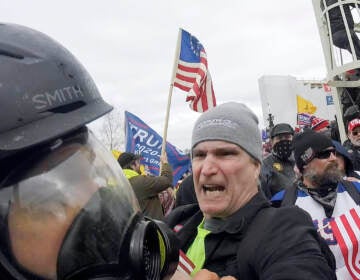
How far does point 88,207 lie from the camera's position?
93 cm

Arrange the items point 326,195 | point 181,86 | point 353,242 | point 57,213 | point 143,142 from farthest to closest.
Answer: point 143,142
point 181,86
point 326,195
point 353,242
point 57,213

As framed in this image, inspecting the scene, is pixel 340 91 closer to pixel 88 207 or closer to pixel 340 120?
pixel 340 120

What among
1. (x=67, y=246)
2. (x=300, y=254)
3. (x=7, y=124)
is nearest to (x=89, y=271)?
(x=67, y=246)

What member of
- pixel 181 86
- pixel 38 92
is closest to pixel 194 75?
pixel 181 86

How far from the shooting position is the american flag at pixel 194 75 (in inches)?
228

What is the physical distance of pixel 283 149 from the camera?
179 inches

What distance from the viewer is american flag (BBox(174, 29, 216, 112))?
5.78 metres

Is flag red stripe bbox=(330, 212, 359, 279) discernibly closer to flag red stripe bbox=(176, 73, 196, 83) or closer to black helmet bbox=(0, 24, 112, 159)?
black helmet bbox=(0, 24, 112, 159)

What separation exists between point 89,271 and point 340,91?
8.13 m

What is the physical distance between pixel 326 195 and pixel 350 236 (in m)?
0.47

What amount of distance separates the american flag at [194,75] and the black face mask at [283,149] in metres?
1.65

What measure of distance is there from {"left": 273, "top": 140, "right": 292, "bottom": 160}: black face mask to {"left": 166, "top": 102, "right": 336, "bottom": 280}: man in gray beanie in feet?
8.75

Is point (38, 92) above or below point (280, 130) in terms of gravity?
above

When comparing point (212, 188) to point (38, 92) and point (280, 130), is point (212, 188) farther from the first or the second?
point (280, 130)
